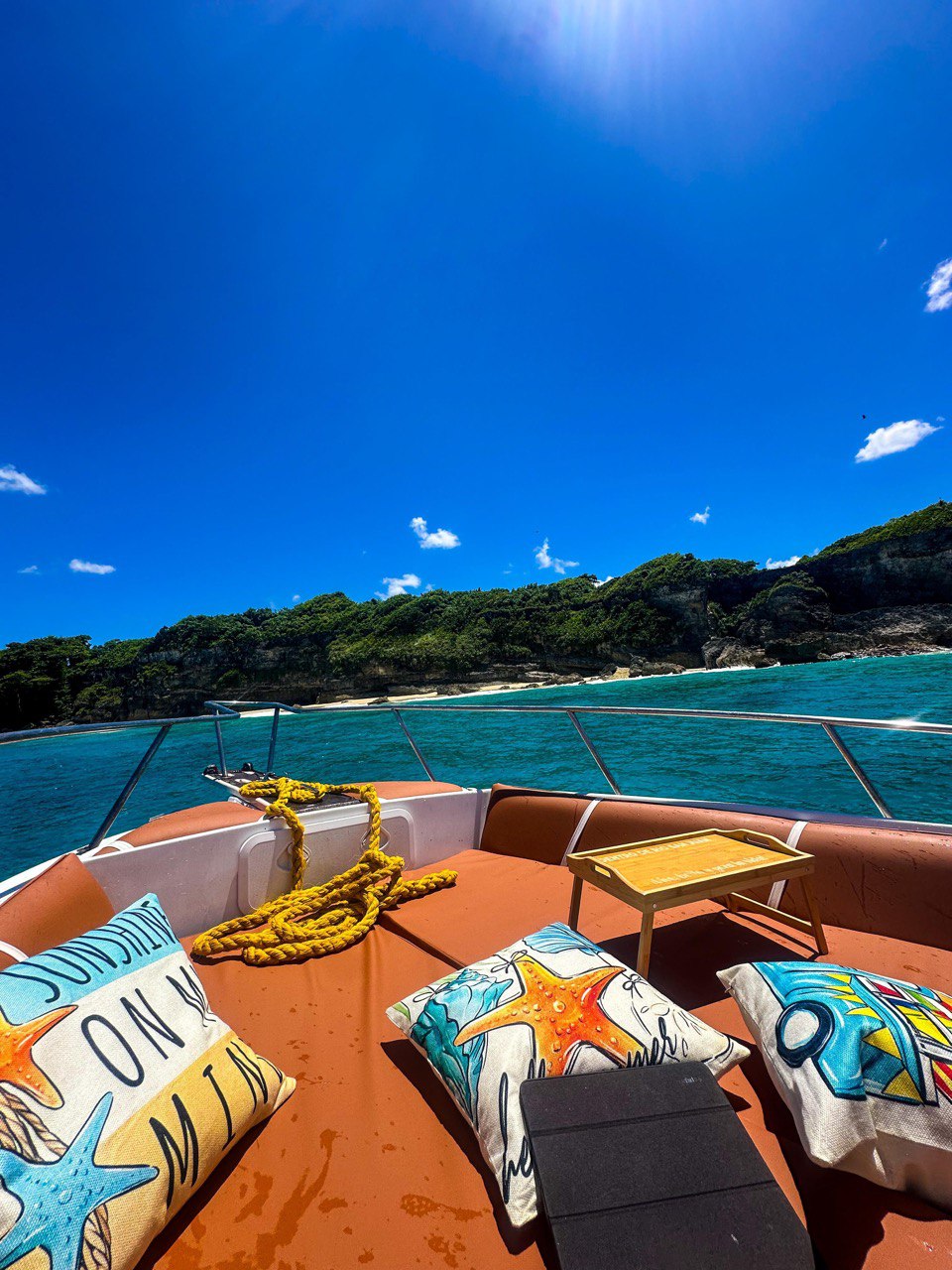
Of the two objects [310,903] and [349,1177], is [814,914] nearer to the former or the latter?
[349,1177]

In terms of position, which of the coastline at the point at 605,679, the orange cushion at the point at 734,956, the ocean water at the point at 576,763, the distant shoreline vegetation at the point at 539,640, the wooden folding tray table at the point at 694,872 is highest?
the distant shoreline vegetation at the point at 539,640

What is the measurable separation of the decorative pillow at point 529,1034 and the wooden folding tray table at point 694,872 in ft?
0.74

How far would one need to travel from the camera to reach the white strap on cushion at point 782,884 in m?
1.69

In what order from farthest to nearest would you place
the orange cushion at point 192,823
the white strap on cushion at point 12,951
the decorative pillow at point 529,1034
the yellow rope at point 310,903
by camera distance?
the orange cushion at point 192,823
the yellow rope at point 310,903
the white strap on cushion at point 12,951
the decorative pillow at point 529,1034

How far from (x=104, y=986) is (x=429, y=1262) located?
25.1 inches

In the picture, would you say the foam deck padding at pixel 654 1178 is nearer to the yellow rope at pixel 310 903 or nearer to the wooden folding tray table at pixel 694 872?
the wooden folding tray table at pixel 694 872

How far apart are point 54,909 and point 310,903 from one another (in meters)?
0.78

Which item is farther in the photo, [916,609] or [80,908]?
[916,609]

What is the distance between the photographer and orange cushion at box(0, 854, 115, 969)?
1194 millimetres

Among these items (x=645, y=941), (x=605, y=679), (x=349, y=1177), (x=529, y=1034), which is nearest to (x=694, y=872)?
(x=645, y=941)

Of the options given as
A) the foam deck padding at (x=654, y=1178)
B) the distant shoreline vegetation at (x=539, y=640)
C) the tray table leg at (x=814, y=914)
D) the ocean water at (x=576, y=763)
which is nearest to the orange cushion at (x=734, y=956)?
the tray table leg at (x=814, y=914)

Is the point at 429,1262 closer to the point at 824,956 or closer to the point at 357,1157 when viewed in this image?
the point at 357,1157

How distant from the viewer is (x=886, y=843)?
1.61 metres

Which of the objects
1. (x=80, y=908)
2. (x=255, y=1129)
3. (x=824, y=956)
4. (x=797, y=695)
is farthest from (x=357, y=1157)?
(x=797, y=695)
